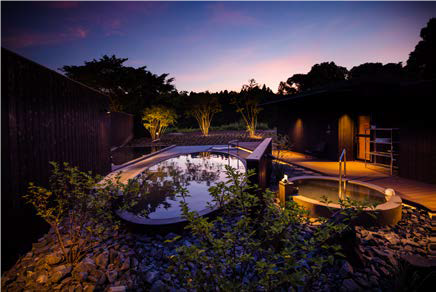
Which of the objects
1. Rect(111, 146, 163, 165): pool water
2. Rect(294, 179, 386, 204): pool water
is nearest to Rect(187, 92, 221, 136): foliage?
Rect(111, 146, 163, 165): pool water

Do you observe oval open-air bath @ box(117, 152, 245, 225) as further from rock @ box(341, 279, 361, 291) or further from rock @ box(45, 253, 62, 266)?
rock @ box(341, 279, 361, 291)

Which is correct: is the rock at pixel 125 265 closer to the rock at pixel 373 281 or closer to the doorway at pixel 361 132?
the rock at pixel 373 281

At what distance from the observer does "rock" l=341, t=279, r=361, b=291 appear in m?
2.35

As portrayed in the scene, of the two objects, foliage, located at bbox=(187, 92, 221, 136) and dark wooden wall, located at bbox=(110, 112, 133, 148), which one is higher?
foliage, located at bbox=(187, 92, 221, 136)

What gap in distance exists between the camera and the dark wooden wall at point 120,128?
16880 millimetres

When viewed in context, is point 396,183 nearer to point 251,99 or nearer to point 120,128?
point 251,99

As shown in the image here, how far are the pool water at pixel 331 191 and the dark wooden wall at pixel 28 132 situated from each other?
5.23 m

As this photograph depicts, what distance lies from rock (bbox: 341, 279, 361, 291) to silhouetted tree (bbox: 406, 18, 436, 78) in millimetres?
30843

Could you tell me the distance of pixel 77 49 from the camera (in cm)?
1691

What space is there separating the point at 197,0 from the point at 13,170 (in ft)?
40.0

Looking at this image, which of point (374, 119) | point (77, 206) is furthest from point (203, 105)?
point (77, 206)

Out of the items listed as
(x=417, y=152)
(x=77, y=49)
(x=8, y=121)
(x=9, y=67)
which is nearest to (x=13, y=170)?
(x=8, y=121)

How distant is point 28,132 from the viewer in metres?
3.51

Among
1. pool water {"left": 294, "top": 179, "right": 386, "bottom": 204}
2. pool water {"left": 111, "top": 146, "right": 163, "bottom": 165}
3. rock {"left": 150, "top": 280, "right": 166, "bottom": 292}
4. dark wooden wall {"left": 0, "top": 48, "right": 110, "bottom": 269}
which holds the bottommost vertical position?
rock {"left": 150, "top": 280, "right": 166, "bottom": 292}
